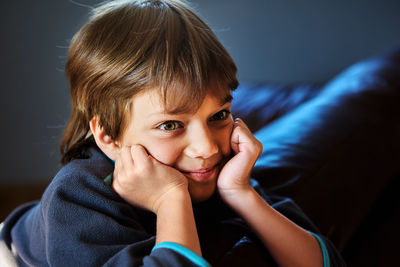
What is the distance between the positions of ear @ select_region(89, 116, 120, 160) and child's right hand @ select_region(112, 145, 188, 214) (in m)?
0.11

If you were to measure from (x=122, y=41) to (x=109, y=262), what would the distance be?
442 millimetres

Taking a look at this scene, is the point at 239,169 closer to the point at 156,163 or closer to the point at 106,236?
the point at 156,163

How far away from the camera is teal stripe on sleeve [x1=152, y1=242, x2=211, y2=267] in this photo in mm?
651

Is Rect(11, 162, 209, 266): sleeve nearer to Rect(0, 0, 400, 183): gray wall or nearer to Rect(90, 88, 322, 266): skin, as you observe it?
Rect(90, 88, 322, 266): skin

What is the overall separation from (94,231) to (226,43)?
2.42 m

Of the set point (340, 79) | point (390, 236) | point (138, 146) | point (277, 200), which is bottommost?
point (390, 236)

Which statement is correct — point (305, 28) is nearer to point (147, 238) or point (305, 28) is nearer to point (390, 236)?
point (390, 236)

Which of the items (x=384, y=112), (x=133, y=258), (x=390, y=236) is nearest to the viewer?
(x=133, y=258)

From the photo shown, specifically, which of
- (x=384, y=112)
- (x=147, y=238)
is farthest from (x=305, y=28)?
(x=147, y=238)

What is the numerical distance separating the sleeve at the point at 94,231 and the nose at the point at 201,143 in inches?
6.8

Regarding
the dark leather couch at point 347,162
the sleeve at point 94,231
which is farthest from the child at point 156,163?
the dark leather couch at point 347,162

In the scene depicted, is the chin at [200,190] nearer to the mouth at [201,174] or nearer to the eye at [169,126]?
the mouth at [201,174]

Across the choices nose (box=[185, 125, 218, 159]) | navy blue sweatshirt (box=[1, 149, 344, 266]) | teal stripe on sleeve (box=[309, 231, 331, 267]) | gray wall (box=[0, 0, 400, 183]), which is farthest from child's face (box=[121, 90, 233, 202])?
gray wall (box=[0, 0, 400, 183])

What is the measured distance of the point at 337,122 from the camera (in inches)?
50.8
